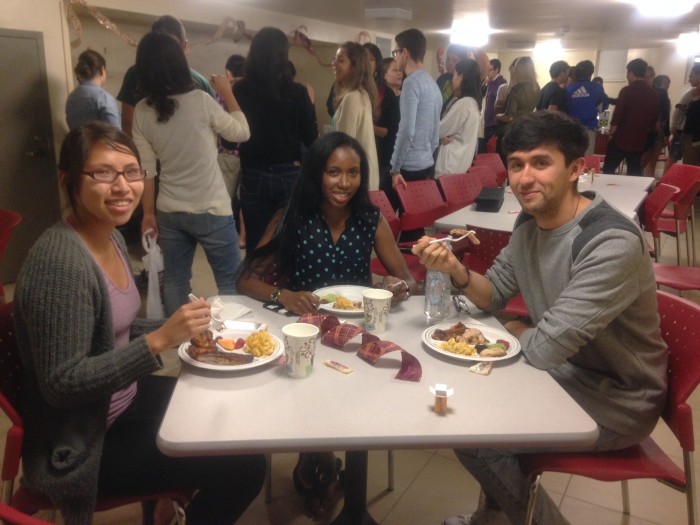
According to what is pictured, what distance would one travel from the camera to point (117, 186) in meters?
1.28

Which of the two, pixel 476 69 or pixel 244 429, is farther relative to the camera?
pixel 476 69

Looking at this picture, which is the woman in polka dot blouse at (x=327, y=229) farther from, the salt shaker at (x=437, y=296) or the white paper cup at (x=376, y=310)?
the white paper cup at (x=376, y=310)

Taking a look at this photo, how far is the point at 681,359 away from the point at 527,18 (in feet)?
25.7

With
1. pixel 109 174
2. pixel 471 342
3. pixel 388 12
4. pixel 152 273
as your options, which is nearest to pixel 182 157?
pixel 152 273

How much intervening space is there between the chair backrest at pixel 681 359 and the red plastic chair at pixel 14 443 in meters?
1.19

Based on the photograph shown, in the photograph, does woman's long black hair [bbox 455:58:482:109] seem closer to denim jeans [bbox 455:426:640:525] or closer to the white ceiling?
the white ceiling

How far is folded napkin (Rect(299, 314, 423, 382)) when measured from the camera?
126cm

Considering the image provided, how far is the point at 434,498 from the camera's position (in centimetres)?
194

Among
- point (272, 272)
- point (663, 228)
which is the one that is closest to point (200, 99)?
A: point (272, 272)

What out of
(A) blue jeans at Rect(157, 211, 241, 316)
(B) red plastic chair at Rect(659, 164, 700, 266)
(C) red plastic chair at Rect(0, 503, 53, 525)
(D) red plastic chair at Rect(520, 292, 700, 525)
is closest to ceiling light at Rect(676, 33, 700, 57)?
(B) red plastic chair at Rect(659, 164, 700, 266)

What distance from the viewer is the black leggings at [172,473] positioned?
126 centimetres

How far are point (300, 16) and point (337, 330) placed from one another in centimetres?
695

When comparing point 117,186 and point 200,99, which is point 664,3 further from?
point 117,186

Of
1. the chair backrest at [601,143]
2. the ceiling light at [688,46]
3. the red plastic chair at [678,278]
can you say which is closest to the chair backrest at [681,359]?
the red plastic chair at [678,278]
